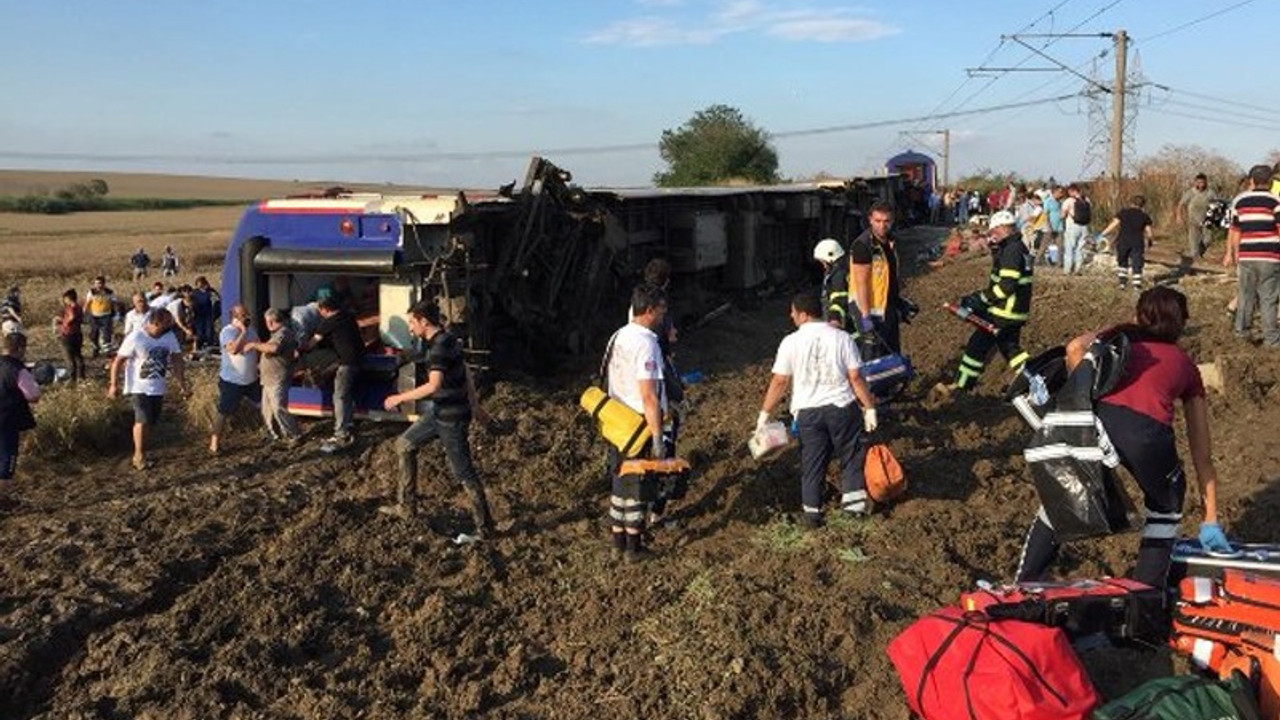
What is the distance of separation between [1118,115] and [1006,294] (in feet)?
A: 74.7

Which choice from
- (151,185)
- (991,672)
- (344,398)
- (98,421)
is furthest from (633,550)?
(151,185)

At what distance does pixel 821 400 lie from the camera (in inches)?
245

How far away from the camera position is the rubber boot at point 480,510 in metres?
6.70

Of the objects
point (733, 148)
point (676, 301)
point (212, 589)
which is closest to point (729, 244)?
point (676, 301)

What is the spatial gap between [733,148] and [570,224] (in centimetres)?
3318

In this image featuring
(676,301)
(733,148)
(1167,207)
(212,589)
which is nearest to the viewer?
(212,589)

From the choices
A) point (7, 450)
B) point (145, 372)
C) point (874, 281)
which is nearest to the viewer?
point (7, 450)

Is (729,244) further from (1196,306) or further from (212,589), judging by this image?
(212,589)

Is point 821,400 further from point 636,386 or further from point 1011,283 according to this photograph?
point 1011,283

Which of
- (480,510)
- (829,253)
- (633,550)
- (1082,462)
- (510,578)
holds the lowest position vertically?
(510,578)

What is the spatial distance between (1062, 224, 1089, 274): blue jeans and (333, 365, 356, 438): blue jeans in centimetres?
1354

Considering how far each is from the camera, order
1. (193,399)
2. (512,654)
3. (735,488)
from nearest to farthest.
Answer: (512,654) → (735,488) → (193,399)

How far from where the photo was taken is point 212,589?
231 inches

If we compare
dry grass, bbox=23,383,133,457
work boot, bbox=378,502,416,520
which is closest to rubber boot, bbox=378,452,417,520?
work boot, bbox=378,502,416,520
